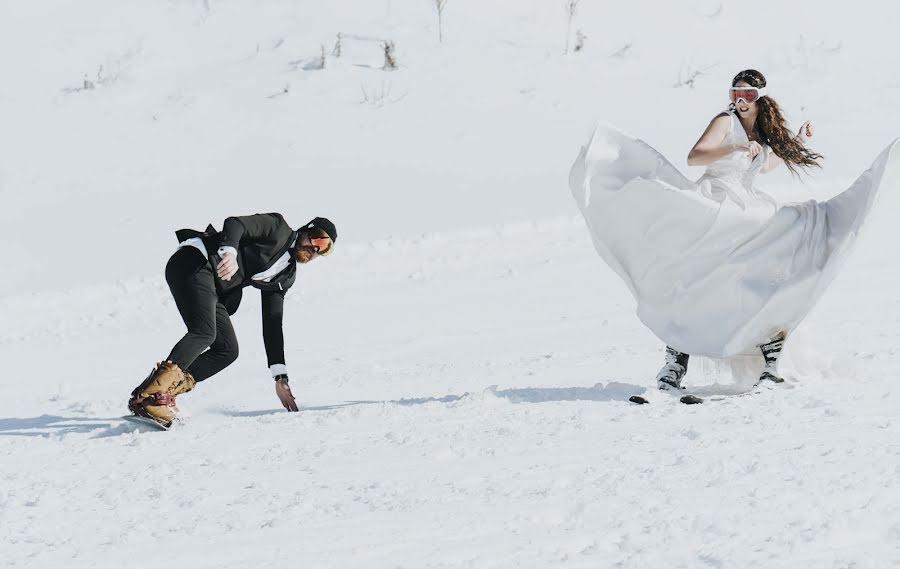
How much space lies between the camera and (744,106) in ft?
19.1

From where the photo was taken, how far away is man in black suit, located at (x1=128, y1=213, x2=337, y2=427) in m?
5.51

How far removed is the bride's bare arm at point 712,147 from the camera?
18.7 feet

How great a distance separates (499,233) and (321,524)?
666cm

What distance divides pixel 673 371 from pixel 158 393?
2.47 meters

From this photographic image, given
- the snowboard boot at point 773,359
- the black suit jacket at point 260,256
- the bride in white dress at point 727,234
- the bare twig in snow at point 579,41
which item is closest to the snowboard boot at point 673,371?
the bride in white dress at point 727,234

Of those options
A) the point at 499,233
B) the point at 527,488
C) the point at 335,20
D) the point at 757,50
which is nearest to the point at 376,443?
the point at 527,488

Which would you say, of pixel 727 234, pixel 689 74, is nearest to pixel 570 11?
pixel 689 74

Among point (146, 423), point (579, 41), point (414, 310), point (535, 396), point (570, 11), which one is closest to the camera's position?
point (146, 423)

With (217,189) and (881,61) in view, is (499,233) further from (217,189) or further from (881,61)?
(881,61)

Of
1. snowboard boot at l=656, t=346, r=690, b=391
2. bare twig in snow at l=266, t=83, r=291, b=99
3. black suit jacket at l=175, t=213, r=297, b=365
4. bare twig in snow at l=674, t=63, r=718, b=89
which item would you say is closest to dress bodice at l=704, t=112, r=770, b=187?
snowboard boot at l=656, t=346, r=690, b=391

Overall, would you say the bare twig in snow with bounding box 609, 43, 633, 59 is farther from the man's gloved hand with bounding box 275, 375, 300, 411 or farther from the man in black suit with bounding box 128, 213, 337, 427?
the man's gloved hand with bounding box 275, 375, 300, 411

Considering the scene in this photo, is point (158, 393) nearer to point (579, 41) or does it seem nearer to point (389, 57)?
point (389, 57)

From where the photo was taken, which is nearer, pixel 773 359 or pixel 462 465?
pixel 462 465

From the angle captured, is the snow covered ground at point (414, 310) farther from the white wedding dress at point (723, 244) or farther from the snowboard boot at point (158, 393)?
the white wedding dress at point (723, 244)
